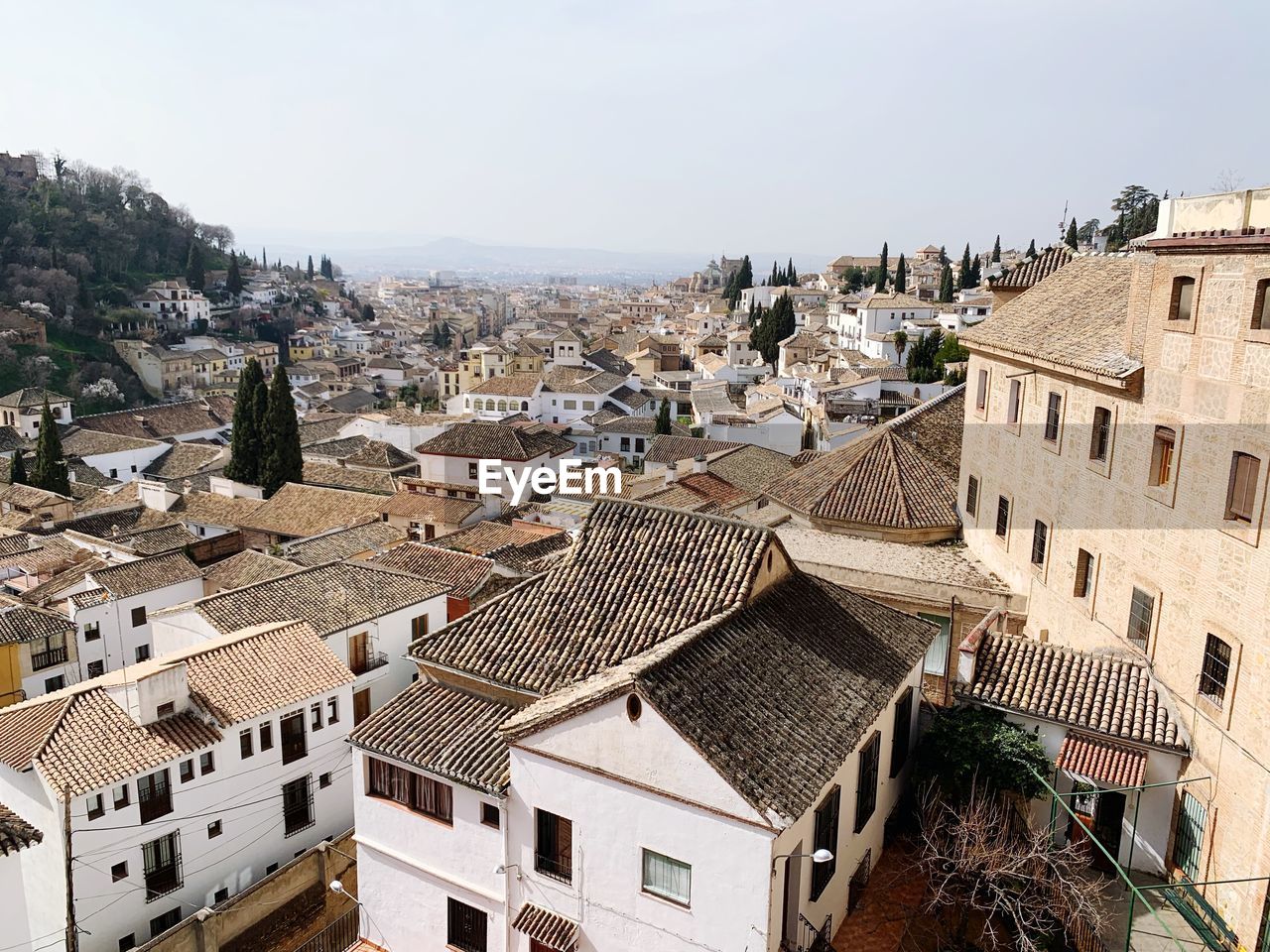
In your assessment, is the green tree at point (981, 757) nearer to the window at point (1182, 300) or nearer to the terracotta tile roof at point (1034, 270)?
the window at point (1182, 300)

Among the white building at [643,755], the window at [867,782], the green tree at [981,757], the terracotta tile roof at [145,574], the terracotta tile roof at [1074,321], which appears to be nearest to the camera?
the white building at [643,755]

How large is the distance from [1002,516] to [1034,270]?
7.03 metres

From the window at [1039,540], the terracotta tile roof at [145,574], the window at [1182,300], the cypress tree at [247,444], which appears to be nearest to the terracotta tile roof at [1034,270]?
the window at [1039,540]

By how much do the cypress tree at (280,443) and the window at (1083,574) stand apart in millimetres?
42379

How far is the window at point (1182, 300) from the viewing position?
1295 centimetres

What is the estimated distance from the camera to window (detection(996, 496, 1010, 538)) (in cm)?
1959

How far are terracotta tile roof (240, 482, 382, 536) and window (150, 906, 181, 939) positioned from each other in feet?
74.8

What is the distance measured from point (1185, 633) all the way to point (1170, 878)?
12.3ft

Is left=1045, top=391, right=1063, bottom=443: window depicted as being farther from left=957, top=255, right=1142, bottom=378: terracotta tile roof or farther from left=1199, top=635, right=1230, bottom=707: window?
left=1199, top=635, right=1230, bottom=707: window

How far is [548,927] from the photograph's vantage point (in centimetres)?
1169

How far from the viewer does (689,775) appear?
10.1 m

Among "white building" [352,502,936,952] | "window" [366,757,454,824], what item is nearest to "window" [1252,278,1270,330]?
"white building" [352,502,936,952]

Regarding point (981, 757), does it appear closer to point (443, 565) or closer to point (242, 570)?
point (443, 565)

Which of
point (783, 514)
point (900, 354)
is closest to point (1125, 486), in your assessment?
point (783, 514)
